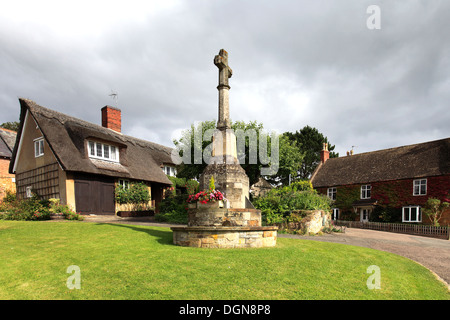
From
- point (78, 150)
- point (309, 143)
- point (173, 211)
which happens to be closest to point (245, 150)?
point (173, 211)

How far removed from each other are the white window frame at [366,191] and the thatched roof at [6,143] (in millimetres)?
37656

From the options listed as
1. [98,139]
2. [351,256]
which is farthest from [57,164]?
[351,256]

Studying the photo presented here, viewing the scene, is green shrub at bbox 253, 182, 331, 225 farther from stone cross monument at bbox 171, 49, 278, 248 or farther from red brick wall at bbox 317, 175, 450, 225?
red brick wall at bbox 317, 175, 450, 225

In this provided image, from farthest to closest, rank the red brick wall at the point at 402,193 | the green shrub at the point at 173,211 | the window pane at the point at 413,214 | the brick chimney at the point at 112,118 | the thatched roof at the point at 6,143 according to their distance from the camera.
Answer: the brick chimney at the point at 112,118 → the thatched roof at the point at 6,143 → the window pane at the point at 413,214 → the red brick wall at the point at 402,193 → the green shrub at the point at 173,211

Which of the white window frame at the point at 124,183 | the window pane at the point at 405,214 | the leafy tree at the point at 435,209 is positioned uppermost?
the white window frame at the point at 124,183

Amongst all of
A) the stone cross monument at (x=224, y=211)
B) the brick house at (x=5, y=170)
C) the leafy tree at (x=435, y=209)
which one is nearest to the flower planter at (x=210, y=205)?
the stone cross monument at (x=224, y=211)

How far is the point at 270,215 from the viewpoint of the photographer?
13.9 meters

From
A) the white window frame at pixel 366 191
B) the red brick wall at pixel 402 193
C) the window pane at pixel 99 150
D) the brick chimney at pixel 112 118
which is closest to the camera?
the window pane at pixel 99 150

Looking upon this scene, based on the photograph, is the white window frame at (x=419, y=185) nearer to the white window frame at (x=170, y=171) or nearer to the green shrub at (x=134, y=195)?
the white window frame at (x=170, y=171)

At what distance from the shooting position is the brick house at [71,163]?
16.9 meters

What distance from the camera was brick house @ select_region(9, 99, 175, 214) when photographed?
16.9m

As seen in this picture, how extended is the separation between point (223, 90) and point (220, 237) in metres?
5.89
